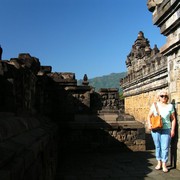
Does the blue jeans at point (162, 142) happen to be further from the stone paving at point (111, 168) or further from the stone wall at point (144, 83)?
the stone wall at point (144, 83)

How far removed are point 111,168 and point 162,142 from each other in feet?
3.90

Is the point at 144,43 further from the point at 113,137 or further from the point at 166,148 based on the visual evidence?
the point at 166,148

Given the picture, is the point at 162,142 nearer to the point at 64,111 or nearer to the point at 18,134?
the point at 18,134

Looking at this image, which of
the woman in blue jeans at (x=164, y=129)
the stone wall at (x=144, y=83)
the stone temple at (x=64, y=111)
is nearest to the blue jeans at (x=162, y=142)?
the woman in blue jeans at (x=164, y=129)

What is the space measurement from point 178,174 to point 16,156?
3835 mm

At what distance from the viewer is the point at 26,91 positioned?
4.72 m

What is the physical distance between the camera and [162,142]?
18.4ft

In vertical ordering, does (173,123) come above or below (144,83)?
below

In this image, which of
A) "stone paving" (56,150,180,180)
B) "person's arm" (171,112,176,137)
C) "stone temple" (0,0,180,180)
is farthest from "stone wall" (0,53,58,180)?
"person's arm" (171,112,176,137)

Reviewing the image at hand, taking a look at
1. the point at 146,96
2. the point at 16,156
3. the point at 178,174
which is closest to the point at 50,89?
the point at 178,174

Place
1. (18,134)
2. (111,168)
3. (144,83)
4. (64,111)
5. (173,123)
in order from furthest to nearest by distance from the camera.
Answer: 1. (144,83)
2. (64,111)
3. (111,168)
4. (173,123)
5. (18,134)

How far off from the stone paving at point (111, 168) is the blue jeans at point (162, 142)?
0.29 m

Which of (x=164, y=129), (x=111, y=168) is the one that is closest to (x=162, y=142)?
(x=164, y=129)

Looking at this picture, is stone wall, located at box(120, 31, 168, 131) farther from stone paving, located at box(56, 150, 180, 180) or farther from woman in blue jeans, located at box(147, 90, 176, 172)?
woman in blue jeans, located at box(147, 90, 176, 172)
